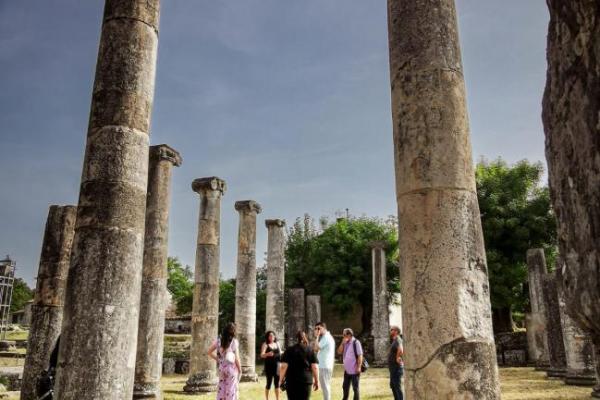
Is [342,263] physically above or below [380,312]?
above

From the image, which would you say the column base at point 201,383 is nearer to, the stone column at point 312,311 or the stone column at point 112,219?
the stone column at point 112,219

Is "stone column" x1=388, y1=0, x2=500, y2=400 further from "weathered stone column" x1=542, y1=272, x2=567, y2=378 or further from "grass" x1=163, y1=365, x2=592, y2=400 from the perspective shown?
"weathered stone column" x1=542, y1=272, x2=567, y2=378

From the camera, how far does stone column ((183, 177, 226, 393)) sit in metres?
15.1

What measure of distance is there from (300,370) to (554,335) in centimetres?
1159

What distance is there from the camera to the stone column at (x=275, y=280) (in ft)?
74.8

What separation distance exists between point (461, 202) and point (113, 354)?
4573 millimetres

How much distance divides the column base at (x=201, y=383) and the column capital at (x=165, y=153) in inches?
261

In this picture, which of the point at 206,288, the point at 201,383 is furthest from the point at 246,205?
the point at 201,383

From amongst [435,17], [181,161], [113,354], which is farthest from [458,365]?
[181,161]

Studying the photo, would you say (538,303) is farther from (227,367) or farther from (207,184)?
(227,367)

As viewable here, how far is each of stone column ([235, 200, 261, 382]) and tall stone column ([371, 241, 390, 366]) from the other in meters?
8.66

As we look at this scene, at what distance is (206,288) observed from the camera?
16578 millimetres

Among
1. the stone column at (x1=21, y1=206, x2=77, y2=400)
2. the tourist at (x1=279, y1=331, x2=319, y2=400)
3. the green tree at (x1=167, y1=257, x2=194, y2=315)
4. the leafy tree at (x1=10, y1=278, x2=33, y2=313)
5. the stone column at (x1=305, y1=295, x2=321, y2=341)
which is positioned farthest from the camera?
the leafy tree at (x1=10, y1=278, x2=33, y2=313)

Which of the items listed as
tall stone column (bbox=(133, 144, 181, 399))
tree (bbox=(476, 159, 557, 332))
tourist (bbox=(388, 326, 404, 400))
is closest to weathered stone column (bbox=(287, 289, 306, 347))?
tree (bbox=(476, 159, 557, 332))
